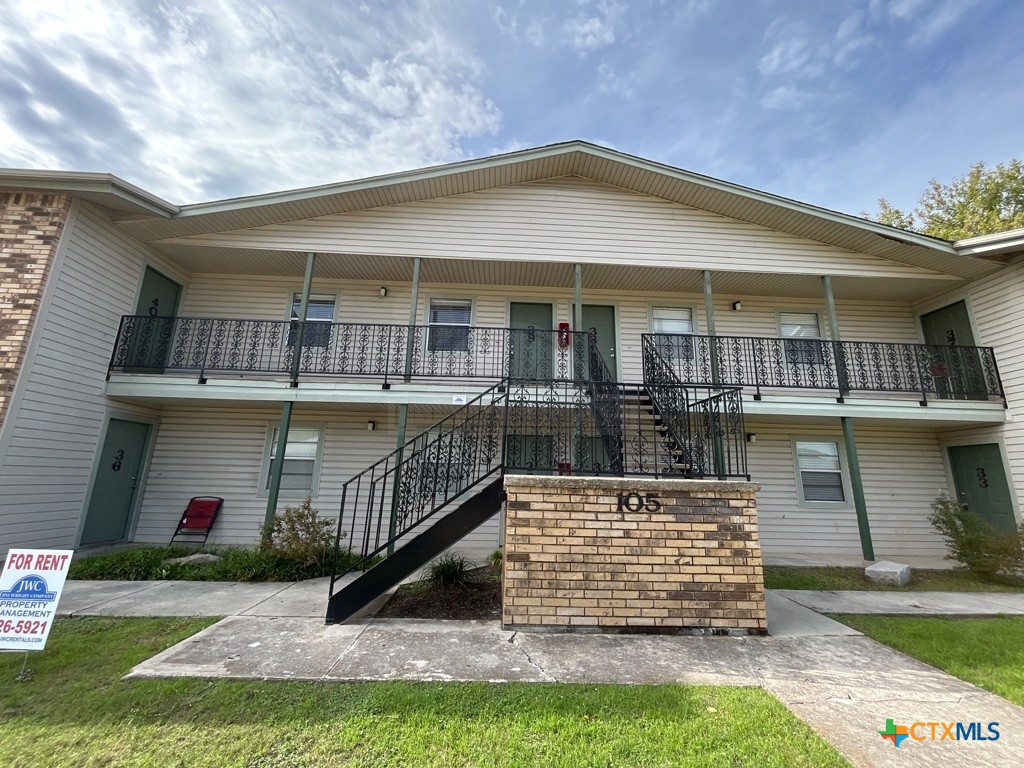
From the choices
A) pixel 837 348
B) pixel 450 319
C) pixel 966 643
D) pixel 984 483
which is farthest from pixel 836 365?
pixel 450 319

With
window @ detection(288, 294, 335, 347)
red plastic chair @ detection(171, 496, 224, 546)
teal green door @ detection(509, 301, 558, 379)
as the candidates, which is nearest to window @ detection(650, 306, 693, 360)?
teal green door @ detection(509, 301, 558, 379)

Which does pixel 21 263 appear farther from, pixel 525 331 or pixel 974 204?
pixel 974 204

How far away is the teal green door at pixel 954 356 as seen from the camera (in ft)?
27.4

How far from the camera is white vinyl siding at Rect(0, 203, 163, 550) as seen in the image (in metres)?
6.12

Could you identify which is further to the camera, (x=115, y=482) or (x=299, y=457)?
(x=299, y=457)

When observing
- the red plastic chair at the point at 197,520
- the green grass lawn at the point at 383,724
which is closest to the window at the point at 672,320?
the green grass lawn at the point at 383,724

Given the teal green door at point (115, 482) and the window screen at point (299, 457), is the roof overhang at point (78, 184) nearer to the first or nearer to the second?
the teal green door at point (115, 482)

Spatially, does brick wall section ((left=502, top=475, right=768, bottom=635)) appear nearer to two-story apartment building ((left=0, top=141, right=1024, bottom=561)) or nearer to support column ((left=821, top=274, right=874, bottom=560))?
two-story apartment building ((left=0, top=141, right=1024, bottom=561))

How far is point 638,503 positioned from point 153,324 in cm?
937

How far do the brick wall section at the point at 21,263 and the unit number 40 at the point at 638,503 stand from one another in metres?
8.58

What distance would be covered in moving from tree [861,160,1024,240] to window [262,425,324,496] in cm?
2159

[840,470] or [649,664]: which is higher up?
[840,470]

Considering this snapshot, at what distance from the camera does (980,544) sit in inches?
273

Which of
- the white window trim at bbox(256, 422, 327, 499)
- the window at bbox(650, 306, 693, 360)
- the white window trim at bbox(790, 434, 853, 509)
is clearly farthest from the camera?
the window at bbox(650, 306, 693, 360)
